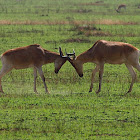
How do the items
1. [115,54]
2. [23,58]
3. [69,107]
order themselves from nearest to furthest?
[69,107]
[23,58]
[115,54]

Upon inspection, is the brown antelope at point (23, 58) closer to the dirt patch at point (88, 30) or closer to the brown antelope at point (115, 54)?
the brown antelope at point (115, 54)

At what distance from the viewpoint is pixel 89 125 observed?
9953 millimetres

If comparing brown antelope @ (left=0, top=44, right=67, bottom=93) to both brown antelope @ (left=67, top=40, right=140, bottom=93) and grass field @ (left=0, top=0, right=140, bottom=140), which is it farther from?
brown antelope @ (left=67, top=40, right=140, bottom=93)

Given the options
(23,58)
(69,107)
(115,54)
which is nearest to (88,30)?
(115,54)

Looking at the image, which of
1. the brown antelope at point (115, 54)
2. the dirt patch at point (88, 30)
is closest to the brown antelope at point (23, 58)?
the brown antelope at point (115, 54)

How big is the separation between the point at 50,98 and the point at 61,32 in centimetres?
1538

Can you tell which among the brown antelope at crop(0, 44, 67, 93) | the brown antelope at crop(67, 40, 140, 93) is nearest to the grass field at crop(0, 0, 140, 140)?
the brown antelope at crop(0, 44, 67, 93)

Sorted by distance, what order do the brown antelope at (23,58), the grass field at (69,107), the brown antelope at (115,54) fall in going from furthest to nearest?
the brown antelope at (115,54) → the brown antelope at (23,58) → the grass field at (69,107)

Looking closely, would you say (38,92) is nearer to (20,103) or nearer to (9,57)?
(9,57)

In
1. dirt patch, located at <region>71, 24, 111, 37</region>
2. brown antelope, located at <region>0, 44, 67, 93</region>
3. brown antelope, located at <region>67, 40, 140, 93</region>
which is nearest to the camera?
brown antelope, located at <region>0, 44, 67, 93</region>

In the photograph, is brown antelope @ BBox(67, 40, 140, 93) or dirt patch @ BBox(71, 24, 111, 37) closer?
brown antelope @ BBox(67, 40, 140, 93)

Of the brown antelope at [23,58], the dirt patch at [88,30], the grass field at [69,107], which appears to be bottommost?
the dirt patch at [88,30]

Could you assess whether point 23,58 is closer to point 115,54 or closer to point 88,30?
point 115,54

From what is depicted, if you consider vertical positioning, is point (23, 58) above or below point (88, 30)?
above
